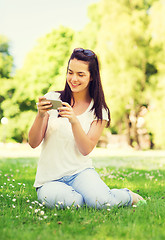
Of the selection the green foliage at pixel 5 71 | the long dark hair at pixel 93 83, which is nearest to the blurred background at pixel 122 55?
the green foliage at pixel 5 71

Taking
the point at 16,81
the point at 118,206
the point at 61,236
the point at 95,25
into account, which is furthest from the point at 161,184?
the point at 16,81

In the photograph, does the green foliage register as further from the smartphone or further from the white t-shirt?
the smartphone

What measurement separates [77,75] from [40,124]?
2.43ft

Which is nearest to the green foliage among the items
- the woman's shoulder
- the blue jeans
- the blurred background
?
the blurred background

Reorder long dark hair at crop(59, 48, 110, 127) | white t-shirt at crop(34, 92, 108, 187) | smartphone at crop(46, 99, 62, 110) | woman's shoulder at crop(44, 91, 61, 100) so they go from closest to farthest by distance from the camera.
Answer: smartphone at crop(46, 99, 62, 110) < white t-shirt at crop(34, 92, 108, 187) < long dark hair at crop(59, 48, 110, 127) < woman's shoulder at crop(44, 91, 61, 100)

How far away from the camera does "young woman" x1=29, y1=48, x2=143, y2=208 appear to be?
3.41 metres

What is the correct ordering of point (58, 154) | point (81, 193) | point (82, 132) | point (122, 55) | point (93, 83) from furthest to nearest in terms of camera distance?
point (122, 55)
point (93, 83)
point (58, 154)
point (81, 193)
point (82, 132)

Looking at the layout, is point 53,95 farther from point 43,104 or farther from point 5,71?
point 5,71

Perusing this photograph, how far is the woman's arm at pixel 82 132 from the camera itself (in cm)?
328

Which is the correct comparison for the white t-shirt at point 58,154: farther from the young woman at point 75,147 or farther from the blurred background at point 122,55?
the blurred background at point 122,55

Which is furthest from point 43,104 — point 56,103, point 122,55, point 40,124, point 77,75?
point 122,55

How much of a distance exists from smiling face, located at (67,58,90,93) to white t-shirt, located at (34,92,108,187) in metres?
0.40

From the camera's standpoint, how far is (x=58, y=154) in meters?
3.68

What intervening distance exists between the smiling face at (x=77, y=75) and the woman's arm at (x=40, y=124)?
0.50 m
